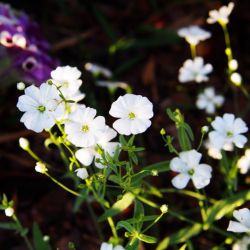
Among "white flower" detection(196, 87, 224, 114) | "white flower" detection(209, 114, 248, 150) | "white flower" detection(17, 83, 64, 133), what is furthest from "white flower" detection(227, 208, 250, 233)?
"white flower" detection(196, 87, 224, 114)

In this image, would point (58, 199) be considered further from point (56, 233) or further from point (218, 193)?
point (218, 193)

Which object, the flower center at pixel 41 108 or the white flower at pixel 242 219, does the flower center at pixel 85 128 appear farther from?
the white flower at pixel 242 219

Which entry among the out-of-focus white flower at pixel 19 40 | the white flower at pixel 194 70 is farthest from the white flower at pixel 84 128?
the white flower at pixel 194 70

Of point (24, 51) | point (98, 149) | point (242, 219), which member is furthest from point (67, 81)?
point (24, 51)

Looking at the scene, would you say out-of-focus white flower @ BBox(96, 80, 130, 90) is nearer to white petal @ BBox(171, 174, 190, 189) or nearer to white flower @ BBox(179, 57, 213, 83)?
white flower @ BBox(179, 57, 213, 83)

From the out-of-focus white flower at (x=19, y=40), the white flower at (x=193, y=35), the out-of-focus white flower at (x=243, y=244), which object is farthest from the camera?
the white flower at (x=193, y=35)

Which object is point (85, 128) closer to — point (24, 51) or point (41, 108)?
point (41, 108)
